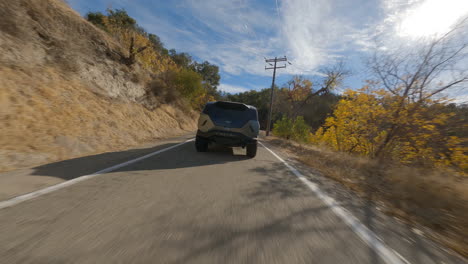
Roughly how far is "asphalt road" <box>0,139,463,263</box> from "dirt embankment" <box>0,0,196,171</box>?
2.53 metres

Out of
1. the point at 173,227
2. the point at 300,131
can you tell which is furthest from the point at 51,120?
the point at 300,131

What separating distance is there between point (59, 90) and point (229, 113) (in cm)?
699

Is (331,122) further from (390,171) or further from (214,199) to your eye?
(214,199)

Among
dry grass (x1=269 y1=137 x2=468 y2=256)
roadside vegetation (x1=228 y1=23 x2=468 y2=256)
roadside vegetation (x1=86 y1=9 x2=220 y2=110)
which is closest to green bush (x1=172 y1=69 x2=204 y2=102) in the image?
roadside vegetation (x1=86 y1=9 x2=220 y2=110)

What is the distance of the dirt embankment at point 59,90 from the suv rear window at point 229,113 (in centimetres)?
365

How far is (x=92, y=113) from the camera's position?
7910mm

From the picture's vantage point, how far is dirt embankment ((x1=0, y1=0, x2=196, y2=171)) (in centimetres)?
479

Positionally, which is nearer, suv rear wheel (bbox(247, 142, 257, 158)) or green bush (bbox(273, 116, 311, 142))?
suv rear wheel (bbox(247, 142, 257, 158))

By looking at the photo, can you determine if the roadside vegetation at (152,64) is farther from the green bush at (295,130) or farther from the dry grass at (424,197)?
the dry grass at (424,197)

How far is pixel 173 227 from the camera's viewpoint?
1892mm

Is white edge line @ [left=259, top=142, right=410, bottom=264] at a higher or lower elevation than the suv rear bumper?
lower

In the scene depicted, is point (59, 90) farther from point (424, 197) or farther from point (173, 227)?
point (424, 197)

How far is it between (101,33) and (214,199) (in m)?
15.4

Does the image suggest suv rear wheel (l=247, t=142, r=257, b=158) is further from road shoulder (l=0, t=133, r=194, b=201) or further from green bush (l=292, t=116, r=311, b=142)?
green bush (l=292, t=116, r=311, b=142)
